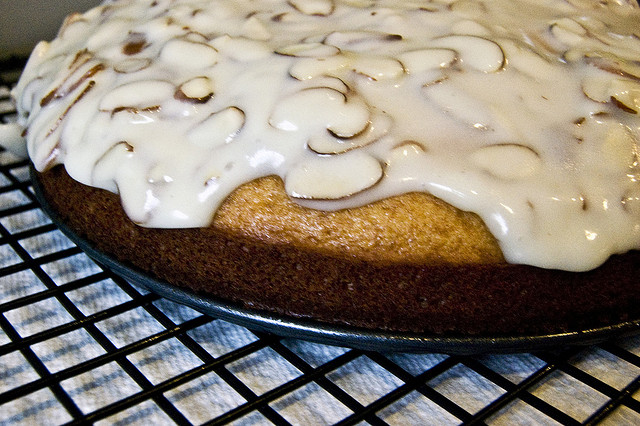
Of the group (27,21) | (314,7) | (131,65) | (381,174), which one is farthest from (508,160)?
(27,21)

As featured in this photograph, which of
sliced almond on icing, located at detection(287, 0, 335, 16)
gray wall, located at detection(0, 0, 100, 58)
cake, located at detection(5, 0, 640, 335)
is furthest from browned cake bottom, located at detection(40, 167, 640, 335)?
gray wall, located at detection(0, 0, 100, 58)

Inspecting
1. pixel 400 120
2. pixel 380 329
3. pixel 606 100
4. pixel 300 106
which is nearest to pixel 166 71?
pixel 300 106

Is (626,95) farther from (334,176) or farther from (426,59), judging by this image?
(334,176)

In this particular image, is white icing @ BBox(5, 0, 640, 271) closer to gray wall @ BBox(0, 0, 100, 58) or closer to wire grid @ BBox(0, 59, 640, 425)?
wire grid @ BBox(0, 59, 640, 425)

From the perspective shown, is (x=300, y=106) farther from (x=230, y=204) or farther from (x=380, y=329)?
(x=380, y=329)

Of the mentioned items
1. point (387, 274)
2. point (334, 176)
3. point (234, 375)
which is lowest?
point (234, 375)

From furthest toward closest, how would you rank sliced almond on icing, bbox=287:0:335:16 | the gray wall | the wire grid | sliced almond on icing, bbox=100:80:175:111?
the gray wall
sliced almond on icing, bbox=287:0:335:16
sliced almond on icing, bbox=100:80:175:111
the wire grid
